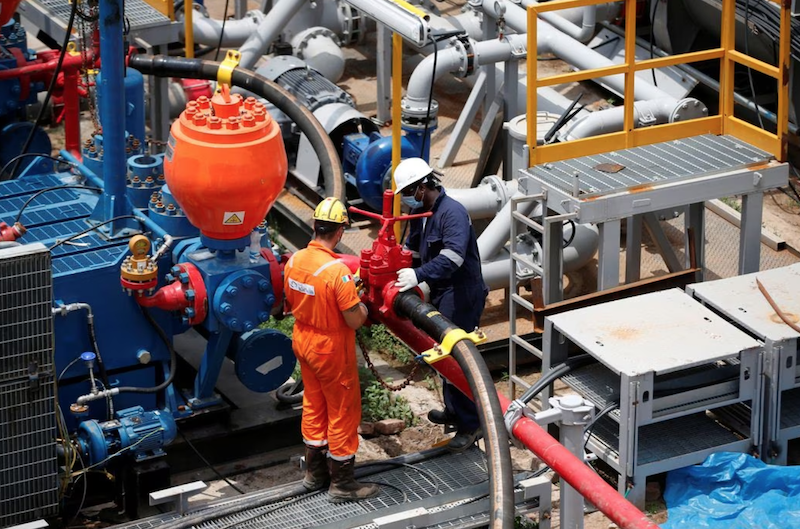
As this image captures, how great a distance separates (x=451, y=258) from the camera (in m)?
7.17

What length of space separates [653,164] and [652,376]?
5.52 feet

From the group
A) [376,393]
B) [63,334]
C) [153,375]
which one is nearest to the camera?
[63,334]

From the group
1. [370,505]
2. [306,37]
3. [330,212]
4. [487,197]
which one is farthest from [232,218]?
[306,37]

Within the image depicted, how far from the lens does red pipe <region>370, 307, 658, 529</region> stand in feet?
17.5

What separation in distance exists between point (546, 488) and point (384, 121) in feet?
18.9

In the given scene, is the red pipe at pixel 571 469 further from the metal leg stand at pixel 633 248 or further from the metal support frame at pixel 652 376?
the metal leg stand at pixel 633 248

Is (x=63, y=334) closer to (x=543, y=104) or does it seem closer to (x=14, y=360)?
(x=14, y=360)

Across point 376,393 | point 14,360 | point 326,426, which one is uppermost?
point 14,360

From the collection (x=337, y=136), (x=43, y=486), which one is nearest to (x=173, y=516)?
(x=43, y=486)

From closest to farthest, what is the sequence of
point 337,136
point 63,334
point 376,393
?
point 63,334
point 376,393
point 337,136

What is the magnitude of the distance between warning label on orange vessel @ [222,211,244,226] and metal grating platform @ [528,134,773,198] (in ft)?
6.24

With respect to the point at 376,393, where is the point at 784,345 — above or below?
above

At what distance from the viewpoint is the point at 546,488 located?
6883mm

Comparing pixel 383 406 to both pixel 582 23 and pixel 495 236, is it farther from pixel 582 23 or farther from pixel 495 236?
pixel 582 23
